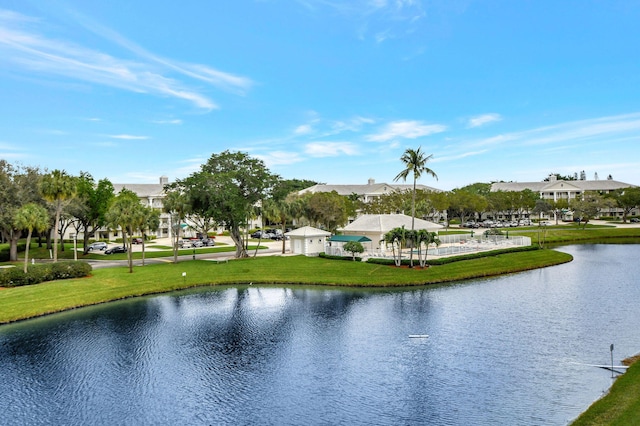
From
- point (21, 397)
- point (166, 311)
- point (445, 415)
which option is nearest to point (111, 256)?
point (166, 311)

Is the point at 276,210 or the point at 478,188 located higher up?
the point at 478,188

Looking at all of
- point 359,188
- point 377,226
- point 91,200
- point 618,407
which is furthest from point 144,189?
point 618,407

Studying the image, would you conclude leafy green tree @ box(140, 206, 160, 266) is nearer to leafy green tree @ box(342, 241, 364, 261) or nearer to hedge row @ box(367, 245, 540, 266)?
leafy green tree @ box(342, 241, 364, 261)

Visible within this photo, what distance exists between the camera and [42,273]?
165 feet

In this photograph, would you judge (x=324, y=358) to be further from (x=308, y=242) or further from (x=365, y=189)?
(x=365, y=189)

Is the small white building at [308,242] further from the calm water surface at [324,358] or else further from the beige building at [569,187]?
the beige building at [569,187]

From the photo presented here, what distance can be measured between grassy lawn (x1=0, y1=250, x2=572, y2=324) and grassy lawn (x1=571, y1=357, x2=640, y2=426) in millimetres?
29520

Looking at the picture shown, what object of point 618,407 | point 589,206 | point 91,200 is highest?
point 91,200

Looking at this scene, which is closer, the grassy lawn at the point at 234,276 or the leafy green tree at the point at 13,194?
the grassy lawn at the point at 234,276

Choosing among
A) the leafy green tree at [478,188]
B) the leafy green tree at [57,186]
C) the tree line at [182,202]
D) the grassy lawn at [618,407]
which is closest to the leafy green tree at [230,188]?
the tree line at [182,202]

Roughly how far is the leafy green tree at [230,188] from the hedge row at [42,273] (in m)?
18.1

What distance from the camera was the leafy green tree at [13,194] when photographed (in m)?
65.8

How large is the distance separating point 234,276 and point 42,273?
67.6ft

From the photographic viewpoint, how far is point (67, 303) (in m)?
43.9
